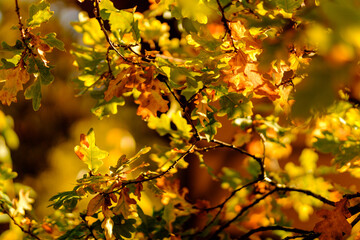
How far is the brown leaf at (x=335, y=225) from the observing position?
1026 mm

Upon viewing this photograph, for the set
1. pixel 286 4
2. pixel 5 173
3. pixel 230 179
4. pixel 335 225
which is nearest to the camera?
pixel 286 4

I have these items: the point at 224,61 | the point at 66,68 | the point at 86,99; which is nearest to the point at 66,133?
the point at 86,99

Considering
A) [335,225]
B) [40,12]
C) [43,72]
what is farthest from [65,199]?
[335,225]

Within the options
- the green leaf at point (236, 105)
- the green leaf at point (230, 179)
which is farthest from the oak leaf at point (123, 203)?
the green leaf at point (230, 179)

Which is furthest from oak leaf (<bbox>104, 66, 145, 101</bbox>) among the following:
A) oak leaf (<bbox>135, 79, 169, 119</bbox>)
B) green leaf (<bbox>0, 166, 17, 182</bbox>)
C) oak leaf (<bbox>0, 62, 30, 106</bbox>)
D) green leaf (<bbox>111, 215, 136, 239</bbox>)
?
green leaf (<bbox>0, 166, 17, 182</bbox>)

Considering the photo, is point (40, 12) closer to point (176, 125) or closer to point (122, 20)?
point (122, 20)

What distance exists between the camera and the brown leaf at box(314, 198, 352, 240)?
3.37 feet

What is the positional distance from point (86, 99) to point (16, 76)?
171cm

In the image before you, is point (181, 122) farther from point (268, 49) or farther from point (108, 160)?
point (108, 160)

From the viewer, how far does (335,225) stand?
1.04 meters

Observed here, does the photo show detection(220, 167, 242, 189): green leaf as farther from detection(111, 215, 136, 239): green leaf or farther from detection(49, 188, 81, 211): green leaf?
detection(49, 188, 81, 211): green leaf

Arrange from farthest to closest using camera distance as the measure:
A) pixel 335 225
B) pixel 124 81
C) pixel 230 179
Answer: pixel 230 179
pixel 124 81
pixel 335 225

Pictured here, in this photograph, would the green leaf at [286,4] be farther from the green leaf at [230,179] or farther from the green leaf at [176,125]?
the green leaf at [230,179]

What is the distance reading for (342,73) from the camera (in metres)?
0.39
